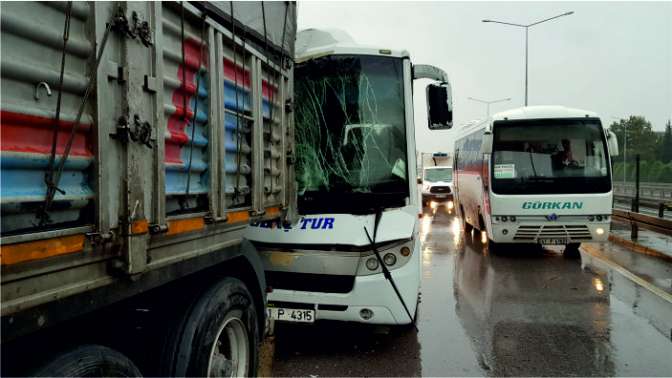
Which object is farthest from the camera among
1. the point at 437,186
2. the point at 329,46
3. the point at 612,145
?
the point at 437,186

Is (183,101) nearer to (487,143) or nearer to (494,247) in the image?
(487,143)

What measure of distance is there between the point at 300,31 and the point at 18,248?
4112 millimetres

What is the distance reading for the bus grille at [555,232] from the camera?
29.6ft

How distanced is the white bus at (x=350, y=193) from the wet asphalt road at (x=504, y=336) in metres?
0.46

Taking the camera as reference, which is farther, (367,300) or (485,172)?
(485,172)

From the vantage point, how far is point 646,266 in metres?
8.69

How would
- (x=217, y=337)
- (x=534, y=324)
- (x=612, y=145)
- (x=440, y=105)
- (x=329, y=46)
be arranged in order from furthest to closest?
(x=612, y=145)
(x=534, y=324)
(x=440, y=105)
(x=329, y=46)
(x=217, y=337)

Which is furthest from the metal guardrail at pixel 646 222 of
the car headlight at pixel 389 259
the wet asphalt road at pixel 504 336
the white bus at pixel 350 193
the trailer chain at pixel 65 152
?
the trailer chain at pixel 65 152

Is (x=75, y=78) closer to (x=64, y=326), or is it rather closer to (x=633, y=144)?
(x=64, y=326)

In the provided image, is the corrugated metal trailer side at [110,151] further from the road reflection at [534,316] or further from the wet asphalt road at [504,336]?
the road reflection at [534,316]

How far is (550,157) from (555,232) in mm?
1466

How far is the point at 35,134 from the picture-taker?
1.57m

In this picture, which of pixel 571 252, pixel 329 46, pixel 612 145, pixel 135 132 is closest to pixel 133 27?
pixel 135 132

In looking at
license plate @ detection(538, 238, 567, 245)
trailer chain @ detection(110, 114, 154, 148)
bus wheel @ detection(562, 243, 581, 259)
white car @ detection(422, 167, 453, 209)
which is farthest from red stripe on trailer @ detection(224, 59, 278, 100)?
white car @ detection(422, 167, 453, 209)
